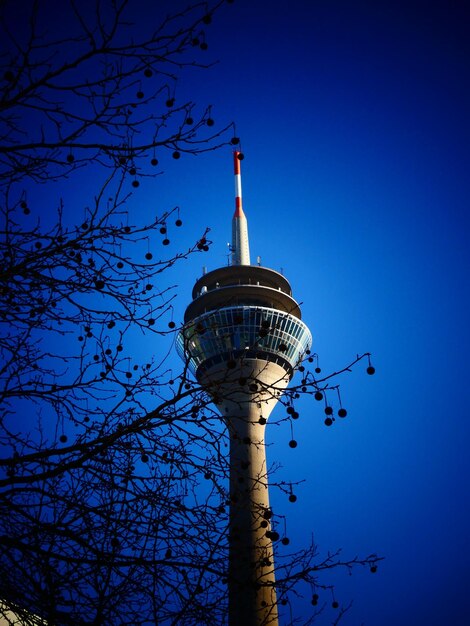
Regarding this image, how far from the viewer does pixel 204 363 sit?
116 ft

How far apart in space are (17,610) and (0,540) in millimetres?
618

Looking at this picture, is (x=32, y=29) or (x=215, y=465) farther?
(x=215, y=465)

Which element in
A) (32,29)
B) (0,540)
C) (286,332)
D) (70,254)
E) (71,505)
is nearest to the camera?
(32,29)

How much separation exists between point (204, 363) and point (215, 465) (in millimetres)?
31366

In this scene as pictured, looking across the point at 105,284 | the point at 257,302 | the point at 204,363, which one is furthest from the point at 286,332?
the point at 105,284

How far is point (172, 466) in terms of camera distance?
4258 millimetres

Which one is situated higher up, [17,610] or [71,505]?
[71,505]

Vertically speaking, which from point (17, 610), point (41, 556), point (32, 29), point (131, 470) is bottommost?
point (17, 610)

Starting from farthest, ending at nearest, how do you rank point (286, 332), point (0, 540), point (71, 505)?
point (286, 332) → point (71, 505) → point (0, 540)

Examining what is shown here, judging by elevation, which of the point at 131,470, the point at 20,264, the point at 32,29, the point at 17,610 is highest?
the point at 32,29

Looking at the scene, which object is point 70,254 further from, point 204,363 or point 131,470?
point 204,363

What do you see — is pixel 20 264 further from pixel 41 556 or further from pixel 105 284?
pixel 41 556

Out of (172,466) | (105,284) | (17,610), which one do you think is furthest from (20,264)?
(17,610)

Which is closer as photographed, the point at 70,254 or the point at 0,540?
the point at 0,540
